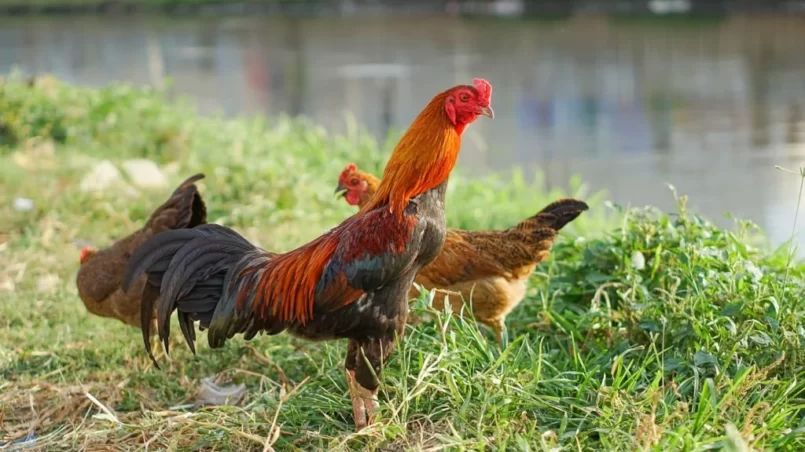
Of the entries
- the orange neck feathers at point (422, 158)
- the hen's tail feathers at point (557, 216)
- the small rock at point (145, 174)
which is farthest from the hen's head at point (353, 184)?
the small rock at point (145, 174)

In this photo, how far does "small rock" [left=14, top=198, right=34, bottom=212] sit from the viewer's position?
654cm

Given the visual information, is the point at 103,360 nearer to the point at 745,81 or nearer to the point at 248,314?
the point at 248,314

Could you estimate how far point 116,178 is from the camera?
23.7 feet

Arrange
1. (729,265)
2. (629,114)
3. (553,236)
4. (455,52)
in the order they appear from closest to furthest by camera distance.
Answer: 1. (729,265)
2. (553,236)
3. (629,114)
4. (455,52)

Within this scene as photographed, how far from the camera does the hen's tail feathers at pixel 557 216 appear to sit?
173 inches

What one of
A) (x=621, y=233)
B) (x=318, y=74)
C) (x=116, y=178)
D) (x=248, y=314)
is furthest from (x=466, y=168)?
(x=318, y=74)

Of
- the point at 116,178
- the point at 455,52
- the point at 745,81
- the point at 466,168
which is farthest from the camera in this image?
the point at 455,52

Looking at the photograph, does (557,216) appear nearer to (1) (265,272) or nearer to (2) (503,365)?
Result: (2) (503,365)

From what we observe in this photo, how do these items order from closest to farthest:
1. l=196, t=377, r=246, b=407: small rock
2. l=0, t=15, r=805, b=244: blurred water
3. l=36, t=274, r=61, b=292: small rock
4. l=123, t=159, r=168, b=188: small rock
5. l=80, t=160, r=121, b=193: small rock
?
l=196, t=377, r=246, b=407: small rock < l=36, t=274, r=61, b=292: small rock < l=80, t=160, r=121, b=193: small rock < l=123, t=159, r=168, b=188: small rock < l=0, t=15, r=805, b=244: blurred water

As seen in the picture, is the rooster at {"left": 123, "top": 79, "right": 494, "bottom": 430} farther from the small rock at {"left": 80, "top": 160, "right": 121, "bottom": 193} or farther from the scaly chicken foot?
the small rock at {"left": 80, "top": 160, "right": 121, "bottom": 193}

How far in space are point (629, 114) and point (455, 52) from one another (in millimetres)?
6081

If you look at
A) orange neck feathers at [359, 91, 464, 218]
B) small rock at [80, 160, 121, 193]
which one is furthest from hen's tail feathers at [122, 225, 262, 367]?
small rock at [80, 160, 121, 193]

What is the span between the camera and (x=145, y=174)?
7.27 meters

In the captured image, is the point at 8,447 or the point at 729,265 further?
the point at 729,265
